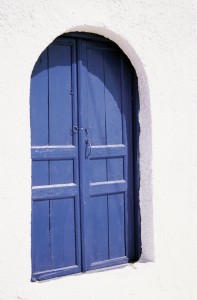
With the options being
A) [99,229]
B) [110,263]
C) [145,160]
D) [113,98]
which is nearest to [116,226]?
[99,229]

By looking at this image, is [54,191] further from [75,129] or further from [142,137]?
[142,137]

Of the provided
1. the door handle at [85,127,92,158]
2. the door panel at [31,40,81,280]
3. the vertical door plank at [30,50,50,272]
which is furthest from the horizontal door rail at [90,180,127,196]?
the vertical door plank at [30,50,50,272]

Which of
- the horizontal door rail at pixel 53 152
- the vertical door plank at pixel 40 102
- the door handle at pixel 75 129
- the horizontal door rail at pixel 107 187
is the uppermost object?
the vertical door plank at pixel 40 102

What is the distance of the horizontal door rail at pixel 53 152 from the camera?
3346 millimetres

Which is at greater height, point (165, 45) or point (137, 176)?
point (165, 45)

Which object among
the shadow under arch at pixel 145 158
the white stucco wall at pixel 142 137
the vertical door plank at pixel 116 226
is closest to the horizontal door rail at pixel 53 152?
the white stucco wall at pixel 142 137

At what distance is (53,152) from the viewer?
3.43m

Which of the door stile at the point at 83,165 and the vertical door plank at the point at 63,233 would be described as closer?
the vertical door plank at the point at 63,233

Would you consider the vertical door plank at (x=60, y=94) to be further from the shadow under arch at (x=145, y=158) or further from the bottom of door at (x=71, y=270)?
the bottom of door at (x=71, y=270)

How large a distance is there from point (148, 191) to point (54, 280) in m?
1.14

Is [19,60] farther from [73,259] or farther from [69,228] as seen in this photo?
[73,259]

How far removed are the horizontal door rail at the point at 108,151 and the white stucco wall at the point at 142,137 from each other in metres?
0.20

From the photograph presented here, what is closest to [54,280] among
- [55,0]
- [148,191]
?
[148,191]

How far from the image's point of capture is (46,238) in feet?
11.2
